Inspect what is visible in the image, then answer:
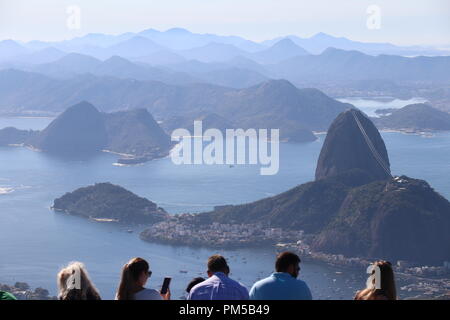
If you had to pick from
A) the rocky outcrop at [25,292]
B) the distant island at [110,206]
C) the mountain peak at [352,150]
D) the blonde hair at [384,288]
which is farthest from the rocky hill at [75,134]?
the blonde hair at [384,288]

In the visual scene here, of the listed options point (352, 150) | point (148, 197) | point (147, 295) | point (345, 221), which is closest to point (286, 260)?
point (147, 295)

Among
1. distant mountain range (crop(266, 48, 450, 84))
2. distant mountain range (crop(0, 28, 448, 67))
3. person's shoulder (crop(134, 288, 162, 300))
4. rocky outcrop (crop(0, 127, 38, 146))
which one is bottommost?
rocky outcrop (crop(0, 127, 38, 146))

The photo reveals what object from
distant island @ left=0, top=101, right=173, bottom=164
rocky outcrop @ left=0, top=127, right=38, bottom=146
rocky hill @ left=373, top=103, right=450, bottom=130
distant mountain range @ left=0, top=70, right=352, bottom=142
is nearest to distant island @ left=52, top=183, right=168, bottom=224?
distant island @ left=0, top=101, right=173, bottom=164

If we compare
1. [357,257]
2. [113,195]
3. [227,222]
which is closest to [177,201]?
[113,195]

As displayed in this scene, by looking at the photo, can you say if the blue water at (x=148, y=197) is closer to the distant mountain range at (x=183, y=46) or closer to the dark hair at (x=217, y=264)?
the dark hair at (x=217, y=264)

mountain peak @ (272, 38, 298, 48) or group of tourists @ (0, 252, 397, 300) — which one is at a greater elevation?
mountain peak @ (272, 38, 298, 48)

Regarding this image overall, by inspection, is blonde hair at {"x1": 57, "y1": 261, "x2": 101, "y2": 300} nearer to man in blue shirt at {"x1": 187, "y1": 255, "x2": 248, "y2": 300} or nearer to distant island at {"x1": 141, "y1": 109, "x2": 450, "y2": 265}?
man in blue shirt at {"x1": 187, "y1": 255, "x2": 248, "y2": 300}

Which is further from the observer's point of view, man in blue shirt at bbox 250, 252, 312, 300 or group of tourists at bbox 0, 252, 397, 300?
man in blue shirt at bbox 250, 252, 312, 300
